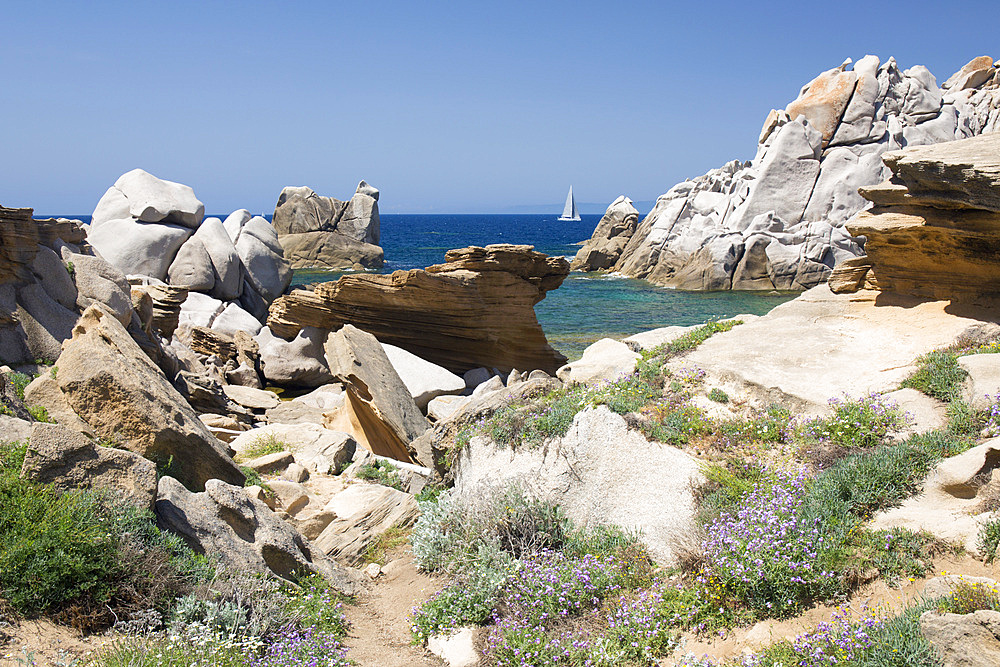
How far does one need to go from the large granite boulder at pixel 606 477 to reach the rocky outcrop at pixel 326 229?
172 ft

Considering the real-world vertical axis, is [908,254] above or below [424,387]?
above

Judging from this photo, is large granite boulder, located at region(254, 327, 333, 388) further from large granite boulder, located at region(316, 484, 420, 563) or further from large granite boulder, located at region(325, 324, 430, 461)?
large granite boulder, located at region(316, 484, 420, 563)

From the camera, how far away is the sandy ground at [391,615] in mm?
5945

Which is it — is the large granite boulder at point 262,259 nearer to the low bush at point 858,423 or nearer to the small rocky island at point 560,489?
the small rocky island at point 560,489

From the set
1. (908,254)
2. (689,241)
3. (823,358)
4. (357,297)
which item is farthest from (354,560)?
(689,241)

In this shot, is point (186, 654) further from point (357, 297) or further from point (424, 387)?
point (357, 297)

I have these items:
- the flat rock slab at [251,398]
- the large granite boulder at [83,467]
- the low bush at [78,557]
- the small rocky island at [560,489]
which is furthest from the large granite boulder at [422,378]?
the low bush at [78,557]

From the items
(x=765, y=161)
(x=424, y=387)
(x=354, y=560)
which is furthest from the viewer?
(x=765, y=161)

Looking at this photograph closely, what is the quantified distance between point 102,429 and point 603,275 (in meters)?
52.0

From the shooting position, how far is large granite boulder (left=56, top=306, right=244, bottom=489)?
7.18m

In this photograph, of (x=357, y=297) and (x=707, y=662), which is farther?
(x=357, y=297)

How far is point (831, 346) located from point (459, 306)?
1081cm

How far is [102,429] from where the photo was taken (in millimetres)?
7141

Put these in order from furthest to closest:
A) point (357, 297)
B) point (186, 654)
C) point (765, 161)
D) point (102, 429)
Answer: point (765, 161)
point (357, 297)
point (102, 429)
point (186, 654)
